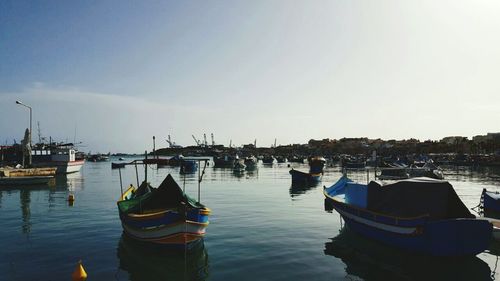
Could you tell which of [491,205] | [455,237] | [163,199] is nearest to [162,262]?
[163,199]

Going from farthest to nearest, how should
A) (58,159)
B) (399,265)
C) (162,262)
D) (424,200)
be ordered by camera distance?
(58,159), (424,200), (162,262), (399,265)

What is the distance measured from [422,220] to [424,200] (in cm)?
128

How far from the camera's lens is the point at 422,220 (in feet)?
51.3

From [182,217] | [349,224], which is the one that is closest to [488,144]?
[349,224]

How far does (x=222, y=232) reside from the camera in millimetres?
21797

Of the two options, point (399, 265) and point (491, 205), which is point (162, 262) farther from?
point (491, 205)

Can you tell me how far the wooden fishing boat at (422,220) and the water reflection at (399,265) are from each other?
0.53 m

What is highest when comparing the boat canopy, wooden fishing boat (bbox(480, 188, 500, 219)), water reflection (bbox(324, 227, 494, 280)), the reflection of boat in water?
the boat canopy

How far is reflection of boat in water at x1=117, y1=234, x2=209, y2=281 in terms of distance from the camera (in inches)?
561

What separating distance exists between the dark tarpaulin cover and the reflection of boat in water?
9.88 m

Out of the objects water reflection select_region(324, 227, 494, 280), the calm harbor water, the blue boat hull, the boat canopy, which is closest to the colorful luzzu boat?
the boat canopy

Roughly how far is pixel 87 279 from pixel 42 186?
1695 inches

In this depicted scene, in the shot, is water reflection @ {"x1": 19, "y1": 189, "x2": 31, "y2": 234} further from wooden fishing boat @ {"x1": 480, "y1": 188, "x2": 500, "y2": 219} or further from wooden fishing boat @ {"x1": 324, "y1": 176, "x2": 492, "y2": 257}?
wooden fishing boat @ {"x1": 480, "y1": 188, "x2": 500, "y2": 219}

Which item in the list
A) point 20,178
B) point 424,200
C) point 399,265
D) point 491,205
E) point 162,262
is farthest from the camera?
point 20,178
